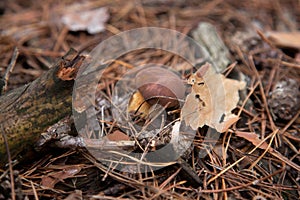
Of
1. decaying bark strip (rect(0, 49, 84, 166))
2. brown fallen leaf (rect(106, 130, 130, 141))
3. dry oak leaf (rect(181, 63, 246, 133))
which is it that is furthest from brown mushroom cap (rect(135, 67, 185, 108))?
decaying bark strip (rect(0, 49, 84, 166))

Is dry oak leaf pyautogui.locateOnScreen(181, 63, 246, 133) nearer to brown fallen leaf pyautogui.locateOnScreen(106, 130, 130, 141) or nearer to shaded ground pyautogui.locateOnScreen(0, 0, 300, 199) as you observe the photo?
shaded ground pyautogui.locateOnScreen(0, 0, 300, 199)

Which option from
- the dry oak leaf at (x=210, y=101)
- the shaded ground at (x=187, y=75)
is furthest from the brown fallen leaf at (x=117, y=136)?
the dry oak leaf at (x=210, y=101)

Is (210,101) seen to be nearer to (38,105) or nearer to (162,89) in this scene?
(162,89)

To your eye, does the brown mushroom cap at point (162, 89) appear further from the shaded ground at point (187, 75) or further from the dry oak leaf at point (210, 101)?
the shaded ground at point (187, 75)

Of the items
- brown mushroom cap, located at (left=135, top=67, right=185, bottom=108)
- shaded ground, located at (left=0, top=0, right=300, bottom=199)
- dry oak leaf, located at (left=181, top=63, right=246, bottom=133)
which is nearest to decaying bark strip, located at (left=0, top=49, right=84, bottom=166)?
shaded ground, located at (left=0, top=0, right=300, bottom=199)

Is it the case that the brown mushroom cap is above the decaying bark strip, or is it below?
below

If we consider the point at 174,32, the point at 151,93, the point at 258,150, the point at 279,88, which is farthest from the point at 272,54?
the point at 151,93

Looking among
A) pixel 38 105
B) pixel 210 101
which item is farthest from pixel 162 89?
pixel 38 105

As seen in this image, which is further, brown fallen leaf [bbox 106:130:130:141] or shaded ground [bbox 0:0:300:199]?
brown fallen leaf [bbox 106:130:130:141]
